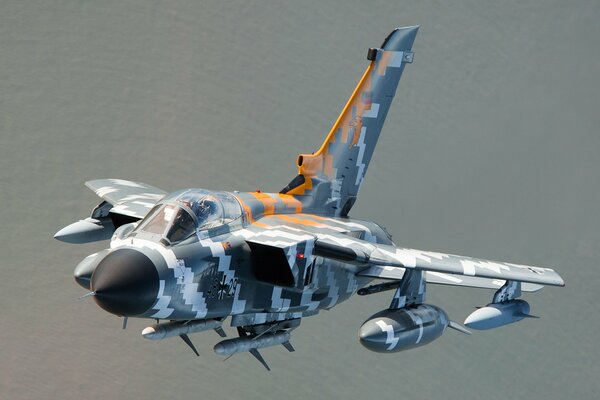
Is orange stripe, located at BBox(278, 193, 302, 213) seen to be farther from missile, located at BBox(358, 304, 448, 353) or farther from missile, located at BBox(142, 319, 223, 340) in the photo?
missile, located at BBox(142, 319, 223, 340)

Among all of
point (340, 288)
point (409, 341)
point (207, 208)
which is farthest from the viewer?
point (340, 288)

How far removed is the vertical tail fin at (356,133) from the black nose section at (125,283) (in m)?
5.54

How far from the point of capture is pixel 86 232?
16.5 metres

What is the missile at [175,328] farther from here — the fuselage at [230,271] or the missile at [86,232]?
the missile at [86,232]

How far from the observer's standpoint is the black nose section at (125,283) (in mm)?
11531

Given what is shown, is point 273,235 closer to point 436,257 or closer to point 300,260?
point 300,260

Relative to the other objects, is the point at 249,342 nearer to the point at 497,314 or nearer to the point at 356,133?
the point at 497,314

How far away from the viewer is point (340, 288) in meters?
15.5

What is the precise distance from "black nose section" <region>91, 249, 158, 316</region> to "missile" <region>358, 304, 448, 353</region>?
334 centimetres

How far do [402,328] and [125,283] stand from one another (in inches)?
176

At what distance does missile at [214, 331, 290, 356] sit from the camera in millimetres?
13969

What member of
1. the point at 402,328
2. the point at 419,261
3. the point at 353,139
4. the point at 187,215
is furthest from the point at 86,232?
the point at 419,261

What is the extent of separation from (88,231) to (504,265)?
665 centimetres

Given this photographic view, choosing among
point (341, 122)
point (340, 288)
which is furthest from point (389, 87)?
point (340, 288)
